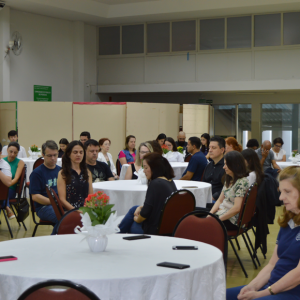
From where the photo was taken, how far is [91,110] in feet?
42.3

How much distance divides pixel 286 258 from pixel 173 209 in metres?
1.61

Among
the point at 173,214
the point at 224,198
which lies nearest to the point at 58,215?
the point at 173,214

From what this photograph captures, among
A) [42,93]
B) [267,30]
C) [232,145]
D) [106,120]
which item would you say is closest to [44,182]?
[232,145]

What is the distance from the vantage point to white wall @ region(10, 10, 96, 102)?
14.1m

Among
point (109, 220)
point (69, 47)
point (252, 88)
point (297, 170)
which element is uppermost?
point (69, 47)

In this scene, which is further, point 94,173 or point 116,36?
point 116,36

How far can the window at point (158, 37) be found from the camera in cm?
1498

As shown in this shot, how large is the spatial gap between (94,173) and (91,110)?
272 inches

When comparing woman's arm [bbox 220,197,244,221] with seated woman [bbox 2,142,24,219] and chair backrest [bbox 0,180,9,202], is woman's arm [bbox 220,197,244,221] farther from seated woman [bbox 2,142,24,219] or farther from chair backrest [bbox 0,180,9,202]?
seated woman [bbox 2,142,24,219]

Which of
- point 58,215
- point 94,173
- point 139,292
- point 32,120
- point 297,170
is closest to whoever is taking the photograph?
point 139,292

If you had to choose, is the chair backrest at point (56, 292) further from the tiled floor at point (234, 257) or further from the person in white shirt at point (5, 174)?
the person in white shirt at point (5, 174)

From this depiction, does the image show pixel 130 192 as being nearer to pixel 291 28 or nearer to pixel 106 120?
pixel 106 120

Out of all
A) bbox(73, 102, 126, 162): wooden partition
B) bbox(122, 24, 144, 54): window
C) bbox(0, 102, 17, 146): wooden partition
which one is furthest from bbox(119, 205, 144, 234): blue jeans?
bbox(122, 24, 144, 54): window

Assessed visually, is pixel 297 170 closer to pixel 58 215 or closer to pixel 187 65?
pixel 58 215
